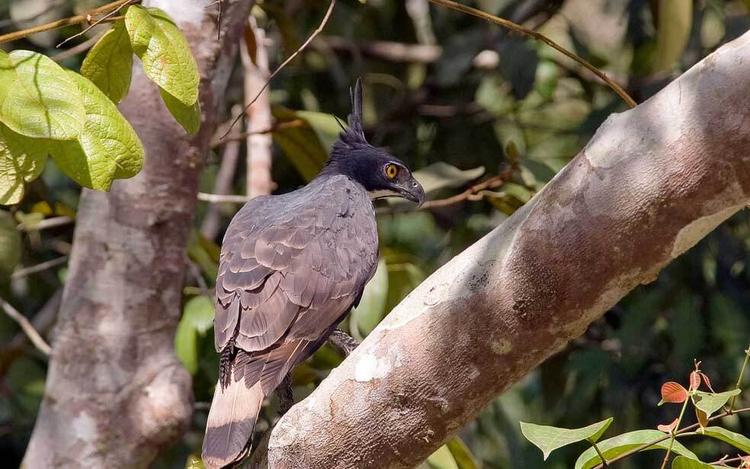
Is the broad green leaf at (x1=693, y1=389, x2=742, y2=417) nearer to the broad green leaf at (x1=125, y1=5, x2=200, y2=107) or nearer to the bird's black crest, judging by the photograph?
the broad green leaf at (x1=125, y1=5, x2=200, y2=107)

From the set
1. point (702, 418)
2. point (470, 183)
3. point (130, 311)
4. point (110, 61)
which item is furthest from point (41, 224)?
point (702, 418)

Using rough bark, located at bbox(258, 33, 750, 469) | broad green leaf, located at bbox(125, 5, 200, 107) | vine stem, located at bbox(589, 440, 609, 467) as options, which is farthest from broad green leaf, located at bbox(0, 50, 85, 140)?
vine stem, located at bbox(589, 440, 609, 467)

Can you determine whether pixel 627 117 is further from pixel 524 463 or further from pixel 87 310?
pixel 524 463

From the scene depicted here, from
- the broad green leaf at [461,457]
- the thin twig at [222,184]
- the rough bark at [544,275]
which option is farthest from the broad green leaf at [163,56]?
the thin twig at [222,184]

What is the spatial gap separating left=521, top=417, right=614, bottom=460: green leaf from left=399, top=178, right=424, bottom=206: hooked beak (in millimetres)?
2395

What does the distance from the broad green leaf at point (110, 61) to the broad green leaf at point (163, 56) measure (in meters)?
0.08

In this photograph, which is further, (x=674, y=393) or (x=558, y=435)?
(x=674, y=393)

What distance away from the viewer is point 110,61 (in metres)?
2.55

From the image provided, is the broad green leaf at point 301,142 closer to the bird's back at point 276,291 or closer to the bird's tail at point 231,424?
the bird's back at point 276,291

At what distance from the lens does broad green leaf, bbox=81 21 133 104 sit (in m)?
2.53

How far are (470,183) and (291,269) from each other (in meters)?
2.24

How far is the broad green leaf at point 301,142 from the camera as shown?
16.3ft

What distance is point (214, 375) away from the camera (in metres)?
4.91

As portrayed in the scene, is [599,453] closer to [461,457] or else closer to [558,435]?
[558,435]
